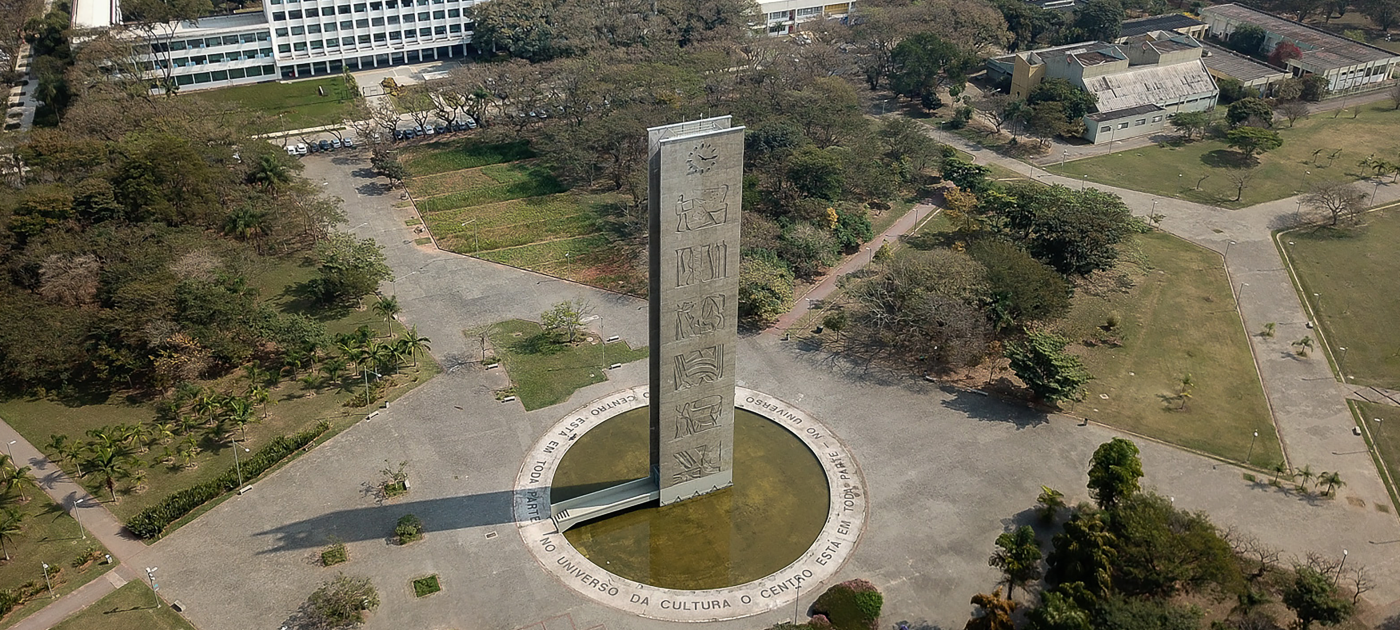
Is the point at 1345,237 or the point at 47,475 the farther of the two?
the point at 1345,237

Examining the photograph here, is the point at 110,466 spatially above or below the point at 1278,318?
Result: below

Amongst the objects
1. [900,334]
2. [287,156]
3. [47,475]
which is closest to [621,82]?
[287,156]

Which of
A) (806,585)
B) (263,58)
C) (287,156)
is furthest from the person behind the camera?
(263,58)

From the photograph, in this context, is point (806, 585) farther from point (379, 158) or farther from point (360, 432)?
point (379, 158)

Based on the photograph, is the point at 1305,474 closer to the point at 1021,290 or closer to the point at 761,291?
the point at 1021,290

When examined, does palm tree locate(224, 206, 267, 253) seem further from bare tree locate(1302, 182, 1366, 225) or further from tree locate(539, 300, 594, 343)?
bare tree locate(1302, 182, 1366, 225)

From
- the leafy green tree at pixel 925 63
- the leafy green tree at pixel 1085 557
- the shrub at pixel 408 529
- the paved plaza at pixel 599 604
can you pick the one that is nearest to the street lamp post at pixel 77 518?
the paved plaza at pixel 599 604

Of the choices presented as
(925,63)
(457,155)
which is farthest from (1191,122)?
(457,155)
